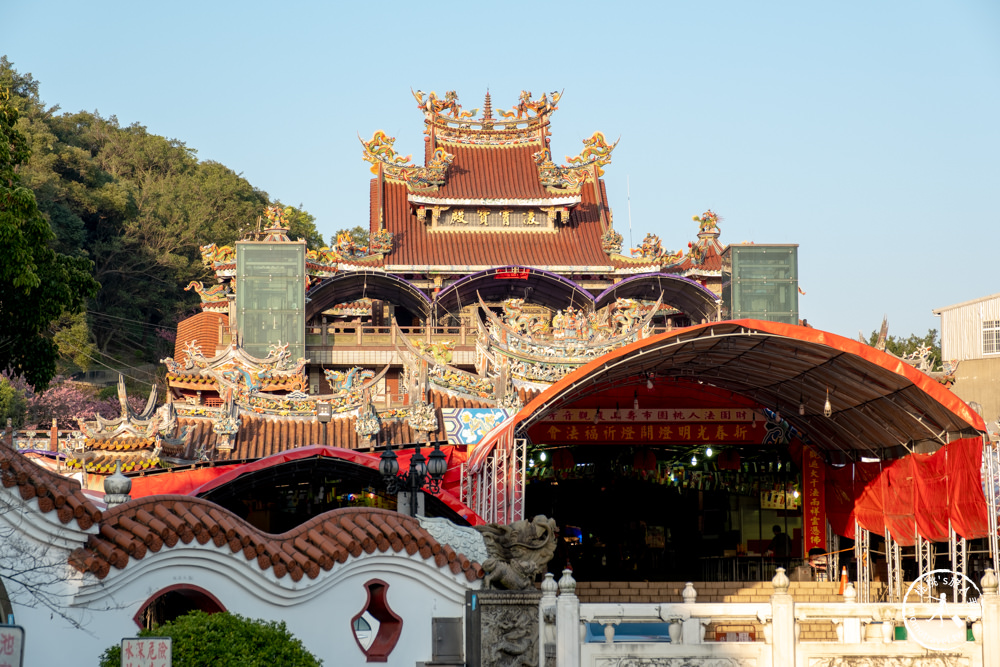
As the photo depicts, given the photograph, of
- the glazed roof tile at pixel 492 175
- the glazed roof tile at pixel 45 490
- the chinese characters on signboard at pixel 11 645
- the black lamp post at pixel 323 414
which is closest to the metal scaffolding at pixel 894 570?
the black lamp post at pixel 323 414

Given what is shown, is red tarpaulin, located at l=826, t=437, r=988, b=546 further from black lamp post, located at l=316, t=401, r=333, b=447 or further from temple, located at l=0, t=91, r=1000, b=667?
black lamp post, located at l=316, t=401, r=333, b=447

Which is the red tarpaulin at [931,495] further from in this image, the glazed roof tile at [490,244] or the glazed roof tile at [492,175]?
the glazed roof tile at [492,175]

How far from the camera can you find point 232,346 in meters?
26.2

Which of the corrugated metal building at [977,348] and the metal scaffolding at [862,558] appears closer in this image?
the metal scaffolding at [862,558]

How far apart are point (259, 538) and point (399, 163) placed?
31.4m

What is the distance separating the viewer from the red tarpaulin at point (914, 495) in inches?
643

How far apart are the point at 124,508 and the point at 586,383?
9527mm

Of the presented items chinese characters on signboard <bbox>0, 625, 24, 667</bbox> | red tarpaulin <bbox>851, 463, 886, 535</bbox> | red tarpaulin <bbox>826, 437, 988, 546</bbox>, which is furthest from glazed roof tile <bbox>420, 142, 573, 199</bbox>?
chinese characters on signboard <bbox>0, 625, 24, 667</bbox>

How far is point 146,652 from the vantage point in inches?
287

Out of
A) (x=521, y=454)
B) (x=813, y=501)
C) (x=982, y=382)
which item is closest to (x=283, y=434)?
(x=521, y=454)

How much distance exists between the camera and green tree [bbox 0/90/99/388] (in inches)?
509

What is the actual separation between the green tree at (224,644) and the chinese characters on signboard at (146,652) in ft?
3.04

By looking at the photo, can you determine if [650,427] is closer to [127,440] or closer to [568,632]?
[127,440]

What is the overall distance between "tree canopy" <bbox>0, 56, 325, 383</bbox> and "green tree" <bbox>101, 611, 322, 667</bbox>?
30.2m
